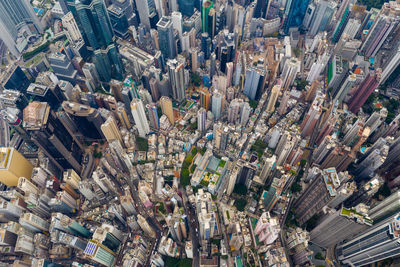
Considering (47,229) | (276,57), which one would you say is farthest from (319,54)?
(47,229)

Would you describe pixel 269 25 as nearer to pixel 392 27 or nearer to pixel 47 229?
pixel 392 27

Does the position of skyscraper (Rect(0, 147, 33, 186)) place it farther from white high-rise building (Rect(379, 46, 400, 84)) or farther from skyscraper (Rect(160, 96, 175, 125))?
white high-rise building (Rect(379, 46, 400, 84))

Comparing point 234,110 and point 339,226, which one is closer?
point 339,226

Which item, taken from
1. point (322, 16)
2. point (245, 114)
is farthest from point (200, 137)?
point (322, 16)

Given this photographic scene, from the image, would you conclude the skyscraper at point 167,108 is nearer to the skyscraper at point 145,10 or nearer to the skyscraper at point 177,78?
the skyscraper at point 177,78

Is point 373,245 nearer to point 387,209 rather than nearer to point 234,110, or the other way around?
point 387,209
